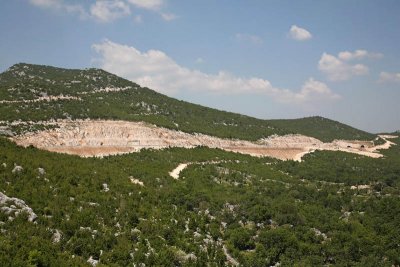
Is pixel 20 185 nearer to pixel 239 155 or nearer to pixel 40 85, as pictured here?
pixel 239 155

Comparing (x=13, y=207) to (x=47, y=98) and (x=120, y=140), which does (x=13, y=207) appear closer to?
(x=120, y=140)

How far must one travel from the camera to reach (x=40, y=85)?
2950 inches

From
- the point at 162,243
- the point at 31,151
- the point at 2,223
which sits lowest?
the point at 162,243

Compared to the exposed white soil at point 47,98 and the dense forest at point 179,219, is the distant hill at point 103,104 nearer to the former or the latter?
the exposed white soil at point 47,98

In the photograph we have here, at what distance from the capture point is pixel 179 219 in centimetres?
2791

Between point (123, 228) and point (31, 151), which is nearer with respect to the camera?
point (123, 228)

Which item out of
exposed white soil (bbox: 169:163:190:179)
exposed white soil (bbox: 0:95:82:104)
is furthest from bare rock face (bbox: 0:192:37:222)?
exposed white soil (bbox: 0:95:82:104)

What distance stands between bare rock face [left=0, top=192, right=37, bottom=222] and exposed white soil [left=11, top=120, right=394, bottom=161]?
23.6m

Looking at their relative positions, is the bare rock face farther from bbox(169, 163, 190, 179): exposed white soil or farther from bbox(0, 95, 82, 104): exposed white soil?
bbox(0, 95, 82, 104): exposed white soil

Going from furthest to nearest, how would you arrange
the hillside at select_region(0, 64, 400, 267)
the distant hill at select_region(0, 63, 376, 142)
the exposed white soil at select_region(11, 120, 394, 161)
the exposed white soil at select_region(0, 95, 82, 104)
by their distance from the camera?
the distant hill at select_region(0, 63, 376, 142) < the exposed white soil at select_region(0, 95, 82, 104) < the exposed white soil at select_region(11, 120, 394, 161) < the hillside at select_region(0, 64, 400, 267)

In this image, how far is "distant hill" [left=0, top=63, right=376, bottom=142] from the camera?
6594 centimetres

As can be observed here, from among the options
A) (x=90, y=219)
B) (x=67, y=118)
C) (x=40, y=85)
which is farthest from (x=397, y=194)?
(x=40, y=85)

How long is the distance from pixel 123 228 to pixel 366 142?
340ft

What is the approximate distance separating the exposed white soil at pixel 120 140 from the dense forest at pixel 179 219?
11.7m
